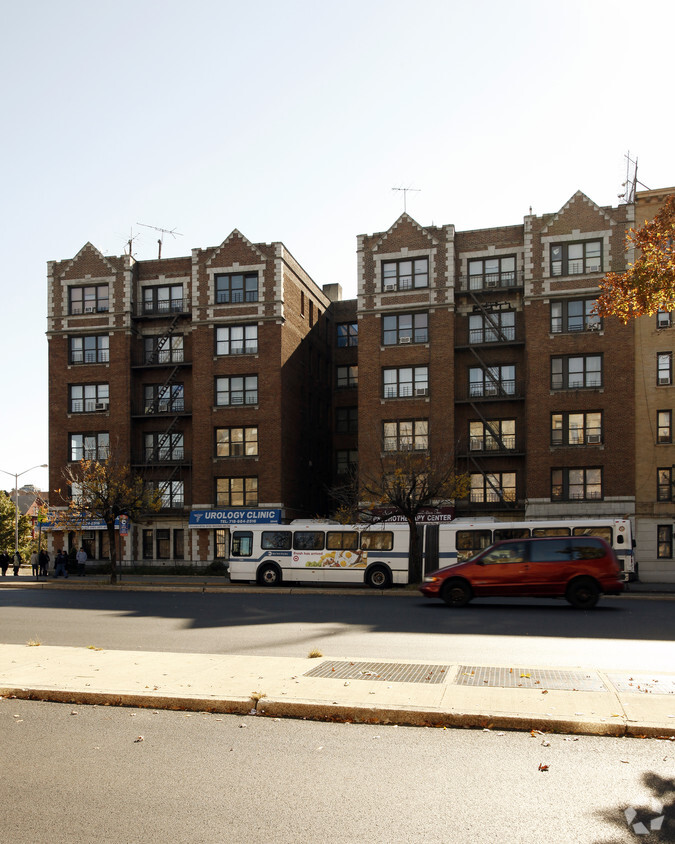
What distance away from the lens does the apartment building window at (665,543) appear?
40.5 meters

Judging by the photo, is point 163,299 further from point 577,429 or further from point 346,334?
point 577,429

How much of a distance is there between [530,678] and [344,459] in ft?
Result: 145

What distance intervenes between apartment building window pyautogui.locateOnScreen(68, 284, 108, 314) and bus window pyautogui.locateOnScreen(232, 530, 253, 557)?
72.2 feet

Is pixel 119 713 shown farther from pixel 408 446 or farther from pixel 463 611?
pixel 408 446

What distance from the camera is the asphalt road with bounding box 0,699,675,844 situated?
5.63 metres

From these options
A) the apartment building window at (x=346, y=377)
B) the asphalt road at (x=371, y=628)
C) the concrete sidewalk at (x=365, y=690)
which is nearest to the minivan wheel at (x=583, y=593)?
the asphalt road at (x=371, y=628)

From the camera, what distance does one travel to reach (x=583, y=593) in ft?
71.1

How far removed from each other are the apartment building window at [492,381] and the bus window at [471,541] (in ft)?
46.8

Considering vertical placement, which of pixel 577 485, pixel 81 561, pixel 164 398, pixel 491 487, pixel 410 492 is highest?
pixel 164 398

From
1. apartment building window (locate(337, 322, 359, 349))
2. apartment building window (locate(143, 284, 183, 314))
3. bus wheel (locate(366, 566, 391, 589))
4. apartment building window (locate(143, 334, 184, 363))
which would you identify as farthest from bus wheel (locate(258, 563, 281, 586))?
apartment building window (locate(337, 322, 359, 349))

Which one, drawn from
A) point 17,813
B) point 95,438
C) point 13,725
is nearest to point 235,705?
point 13,725

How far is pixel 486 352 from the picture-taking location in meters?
44.3

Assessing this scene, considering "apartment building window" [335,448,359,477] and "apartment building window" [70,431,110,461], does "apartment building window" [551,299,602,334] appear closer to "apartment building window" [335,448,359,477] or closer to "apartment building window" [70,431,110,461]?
"apartment building window" [335,448,359,477]

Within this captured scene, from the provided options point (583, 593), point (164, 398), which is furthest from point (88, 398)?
point (583, 593)
